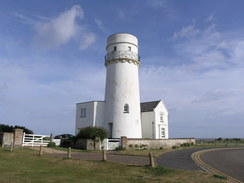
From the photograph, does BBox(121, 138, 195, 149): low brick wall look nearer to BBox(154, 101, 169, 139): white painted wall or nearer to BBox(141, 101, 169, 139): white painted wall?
BBox(154, 101, 169, 139): white painted wall

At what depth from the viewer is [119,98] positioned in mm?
31062

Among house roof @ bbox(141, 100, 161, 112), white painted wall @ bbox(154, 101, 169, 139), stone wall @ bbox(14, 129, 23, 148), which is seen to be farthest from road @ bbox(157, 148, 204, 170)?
house roof @ bbox(141, 100, 161, 112)

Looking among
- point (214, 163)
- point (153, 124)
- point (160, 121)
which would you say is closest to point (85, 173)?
point (214, 163)

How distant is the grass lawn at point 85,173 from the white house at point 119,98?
15.3m

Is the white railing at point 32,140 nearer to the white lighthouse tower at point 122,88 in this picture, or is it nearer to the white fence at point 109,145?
the white fence at point 109,145

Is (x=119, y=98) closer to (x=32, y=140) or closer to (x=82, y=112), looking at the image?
(x=82, y=112)

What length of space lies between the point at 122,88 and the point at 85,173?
64.0 feet

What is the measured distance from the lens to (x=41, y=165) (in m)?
14.4

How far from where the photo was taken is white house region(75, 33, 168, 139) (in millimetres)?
30703

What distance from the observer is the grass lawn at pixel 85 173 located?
35.9 feet

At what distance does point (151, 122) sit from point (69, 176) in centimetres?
2585

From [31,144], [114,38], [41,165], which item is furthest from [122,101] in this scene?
[41,165]

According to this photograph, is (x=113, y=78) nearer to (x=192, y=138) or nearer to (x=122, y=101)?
(x=122, y=101)

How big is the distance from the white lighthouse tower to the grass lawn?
49.9 feet
